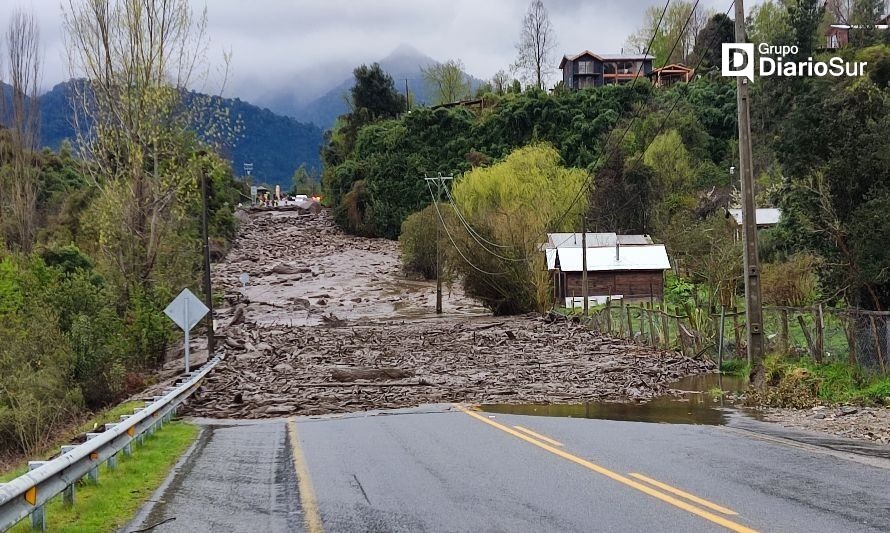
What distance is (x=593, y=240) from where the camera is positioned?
70.8 m

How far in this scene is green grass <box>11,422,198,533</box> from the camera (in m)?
8.31

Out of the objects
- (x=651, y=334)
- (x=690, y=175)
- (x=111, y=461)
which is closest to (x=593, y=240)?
(x=690, y=175)

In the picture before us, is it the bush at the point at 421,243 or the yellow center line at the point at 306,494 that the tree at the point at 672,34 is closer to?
the bush at the point at 421,243

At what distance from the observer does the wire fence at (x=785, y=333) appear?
20.9 meters

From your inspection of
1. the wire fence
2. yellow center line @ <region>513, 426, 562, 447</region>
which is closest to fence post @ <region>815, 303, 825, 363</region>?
the wire fence

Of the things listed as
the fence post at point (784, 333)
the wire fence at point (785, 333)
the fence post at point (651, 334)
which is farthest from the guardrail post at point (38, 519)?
the fence post at point (651, 334)

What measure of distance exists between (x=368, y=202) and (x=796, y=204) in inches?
3540

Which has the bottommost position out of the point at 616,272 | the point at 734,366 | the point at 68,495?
the point at 734,366

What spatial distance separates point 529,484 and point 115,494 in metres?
4.50

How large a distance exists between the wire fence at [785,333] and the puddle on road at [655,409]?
2222 millimetres

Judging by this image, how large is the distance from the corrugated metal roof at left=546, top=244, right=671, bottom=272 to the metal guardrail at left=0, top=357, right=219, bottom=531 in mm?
49008

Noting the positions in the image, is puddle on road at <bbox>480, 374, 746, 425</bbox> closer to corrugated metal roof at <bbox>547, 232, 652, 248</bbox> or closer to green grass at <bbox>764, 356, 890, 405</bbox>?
green grass at <bbox>764, 356, 890, 405</bbox>

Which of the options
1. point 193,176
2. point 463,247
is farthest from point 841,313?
point 463,247

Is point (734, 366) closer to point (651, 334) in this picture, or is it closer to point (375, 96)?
point (651, 334)
